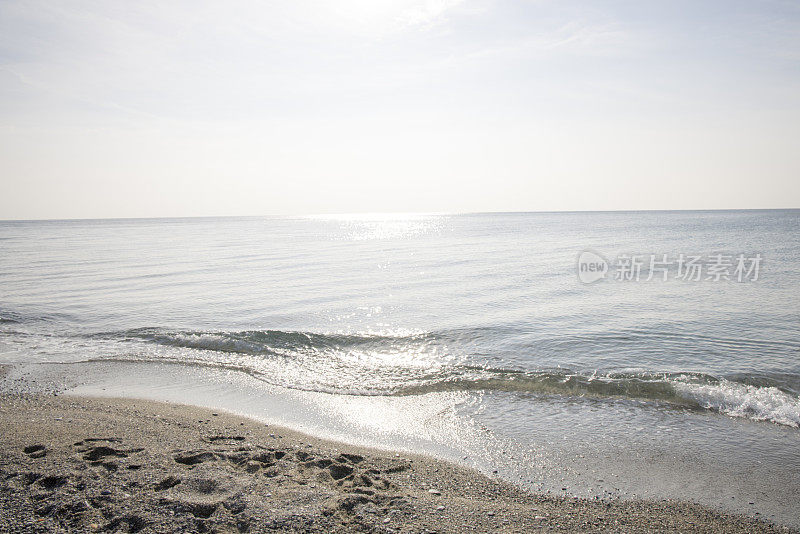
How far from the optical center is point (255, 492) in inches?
208

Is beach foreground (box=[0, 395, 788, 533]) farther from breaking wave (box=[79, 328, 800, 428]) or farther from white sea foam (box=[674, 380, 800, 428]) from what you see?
white sea foam (box=[674, 380, 800, 428])

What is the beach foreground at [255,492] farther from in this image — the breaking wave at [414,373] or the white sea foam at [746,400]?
the white sea foam at [746,400]

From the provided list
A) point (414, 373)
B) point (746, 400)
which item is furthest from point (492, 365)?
point (746, 400)

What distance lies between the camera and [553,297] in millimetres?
19531

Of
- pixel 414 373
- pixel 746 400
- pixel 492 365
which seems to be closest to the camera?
pixel 746 400

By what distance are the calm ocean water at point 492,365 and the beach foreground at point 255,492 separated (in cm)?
64

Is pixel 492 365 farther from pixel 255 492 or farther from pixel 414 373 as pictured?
pixel 255 492

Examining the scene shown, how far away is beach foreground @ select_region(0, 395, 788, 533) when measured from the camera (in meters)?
4.75

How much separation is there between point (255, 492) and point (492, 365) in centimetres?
731

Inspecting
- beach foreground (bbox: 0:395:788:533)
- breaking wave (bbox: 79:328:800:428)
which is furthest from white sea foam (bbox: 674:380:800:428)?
beach foreground (bbox: 0:395:788:533)

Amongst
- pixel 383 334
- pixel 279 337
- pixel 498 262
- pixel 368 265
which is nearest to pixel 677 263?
pixel 498 262

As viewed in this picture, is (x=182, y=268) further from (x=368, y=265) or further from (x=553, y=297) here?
(x=553, y=297)

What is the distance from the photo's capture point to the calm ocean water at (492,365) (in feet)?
22.9

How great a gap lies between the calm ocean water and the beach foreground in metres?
0.64
